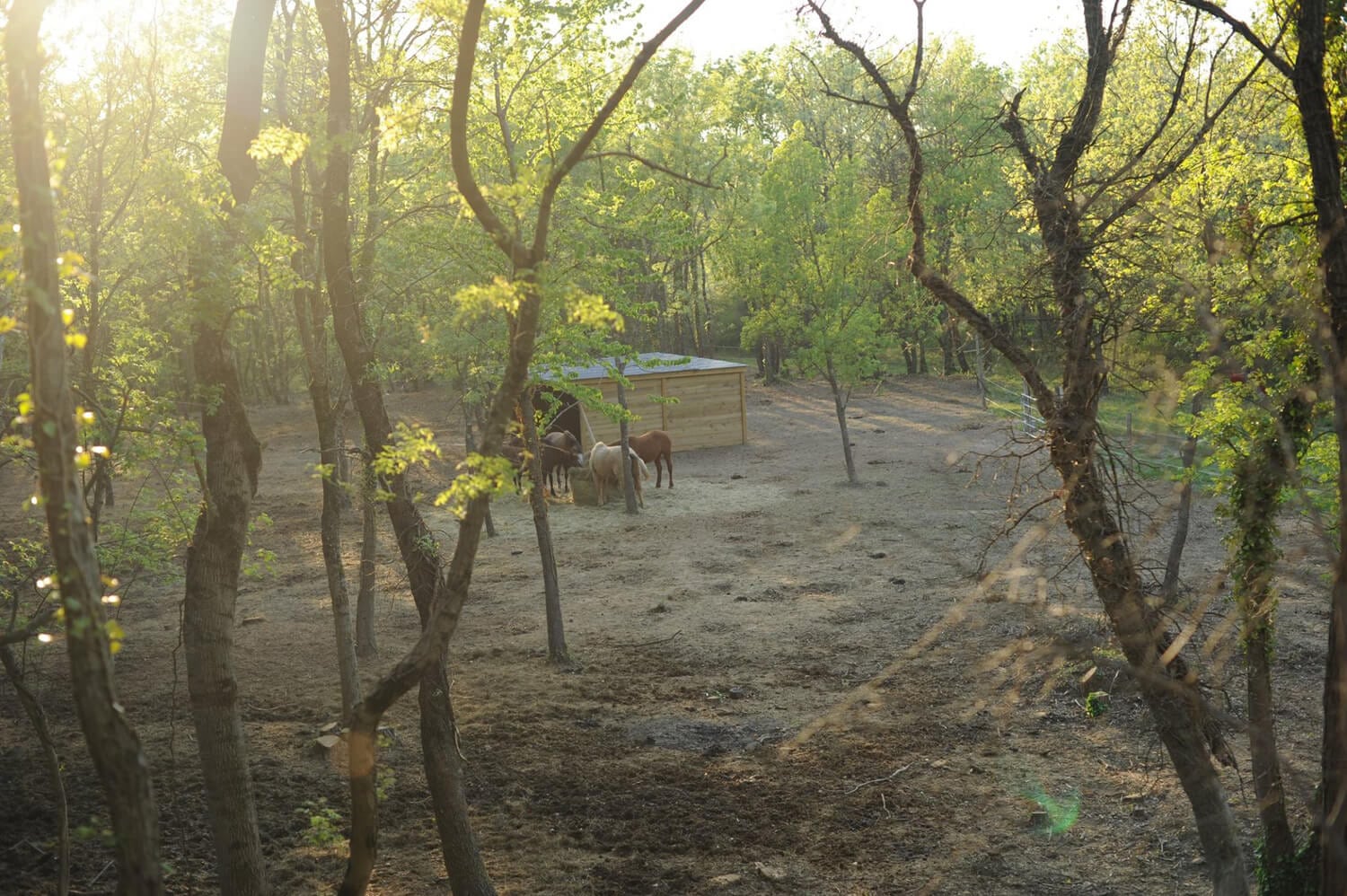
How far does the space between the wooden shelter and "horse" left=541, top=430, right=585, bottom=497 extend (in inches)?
126

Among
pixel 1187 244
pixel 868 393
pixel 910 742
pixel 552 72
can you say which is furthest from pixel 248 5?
pixel 868 393

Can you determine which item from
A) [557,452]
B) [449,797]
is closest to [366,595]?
[449,797]

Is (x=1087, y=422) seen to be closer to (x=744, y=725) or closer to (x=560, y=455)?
(x=744, y=725)

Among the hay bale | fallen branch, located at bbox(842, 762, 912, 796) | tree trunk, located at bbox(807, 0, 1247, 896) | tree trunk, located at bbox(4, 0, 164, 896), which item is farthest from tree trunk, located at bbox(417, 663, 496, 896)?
the hay bale

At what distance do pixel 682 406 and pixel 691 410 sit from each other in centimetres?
27

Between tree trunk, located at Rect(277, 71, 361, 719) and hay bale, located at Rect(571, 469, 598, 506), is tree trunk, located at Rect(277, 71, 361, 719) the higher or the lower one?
the higher one

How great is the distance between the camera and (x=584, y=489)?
77.7ft

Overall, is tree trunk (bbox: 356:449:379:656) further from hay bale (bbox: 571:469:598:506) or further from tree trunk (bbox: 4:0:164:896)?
hay bale (bbox: 571:469:598:506)

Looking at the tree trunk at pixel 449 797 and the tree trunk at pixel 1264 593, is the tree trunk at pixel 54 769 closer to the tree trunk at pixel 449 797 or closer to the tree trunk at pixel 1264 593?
the tree trunk at pixel 449 797

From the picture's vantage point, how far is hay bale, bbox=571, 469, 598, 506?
2353 cm

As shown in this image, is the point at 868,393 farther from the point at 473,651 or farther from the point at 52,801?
the point at 52,801

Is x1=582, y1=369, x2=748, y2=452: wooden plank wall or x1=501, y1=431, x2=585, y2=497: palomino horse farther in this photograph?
x1=582, y1=369, x2=748, y2=452: wooden plank wall

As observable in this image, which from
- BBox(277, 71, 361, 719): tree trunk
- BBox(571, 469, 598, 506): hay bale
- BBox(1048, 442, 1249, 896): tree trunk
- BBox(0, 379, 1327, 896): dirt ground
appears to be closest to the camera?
BBox(1048, 442, 1249, 896): tree trunk

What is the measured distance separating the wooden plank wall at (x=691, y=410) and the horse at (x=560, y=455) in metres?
3.51
